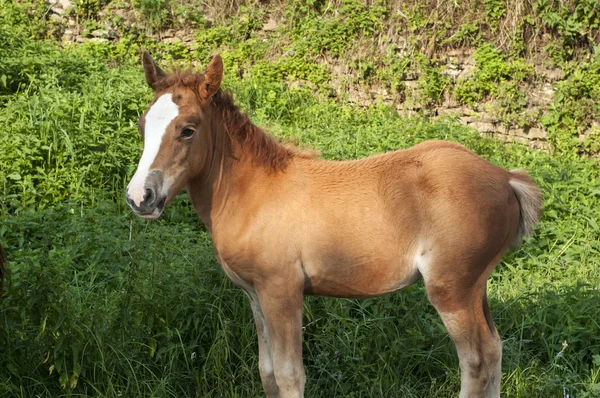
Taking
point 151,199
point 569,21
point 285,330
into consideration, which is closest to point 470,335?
point 285,330

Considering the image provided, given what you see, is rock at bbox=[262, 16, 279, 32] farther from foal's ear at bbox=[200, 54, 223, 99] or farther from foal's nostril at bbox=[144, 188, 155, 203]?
foal's nostril at bbox=[144, 188, 155, 203]

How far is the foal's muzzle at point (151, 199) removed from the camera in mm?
3498

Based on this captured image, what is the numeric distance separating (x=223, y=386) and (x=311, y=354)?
634 millimetres

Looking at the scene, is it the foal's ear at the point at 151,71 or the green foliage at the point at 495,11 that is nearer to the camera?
the foal's ear at the point at 151,71

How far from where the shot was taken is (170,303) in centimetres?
473

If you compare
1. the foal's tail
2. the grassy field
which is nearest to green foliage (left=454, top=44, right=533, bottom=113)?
the grassy field

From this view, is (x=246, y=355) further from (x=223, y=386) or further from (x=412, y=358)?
(x=412, y=358)

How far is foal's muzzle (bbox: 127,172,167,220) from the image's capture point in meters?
3.50

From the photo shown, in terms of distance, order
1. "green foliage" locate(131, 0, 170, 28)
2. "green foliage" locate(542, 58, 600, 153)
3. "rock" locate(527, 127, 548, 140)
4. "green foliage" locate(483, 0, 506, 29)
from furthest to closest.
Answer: "green foliage" locate(131, 0, 170, 28) → "green foliage" locate(483, 0, 506, 29) → "rock" locate(527, 127, 548, 140) → "green foliage" locate(542, 58, 600, 153)

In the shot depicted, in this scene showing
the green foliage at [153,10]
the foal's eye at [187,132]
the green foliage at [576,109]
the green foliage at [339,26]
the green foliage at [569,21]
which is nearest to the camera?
the foal's eye at [187,132]

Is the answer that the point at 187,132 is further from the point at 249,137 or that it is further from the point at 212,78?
the point at 249,137

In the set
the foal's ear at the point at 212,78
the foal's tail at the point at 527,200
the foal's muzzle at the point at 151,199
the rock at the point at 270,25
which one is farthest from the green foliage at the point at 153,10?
the foal's tail at the point at 527,200

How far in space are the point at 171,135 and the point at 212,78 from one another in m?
0.38

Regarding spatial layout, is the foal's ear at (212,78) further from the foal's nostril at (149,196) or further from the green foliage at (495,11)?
the green foliage at (495,11)
